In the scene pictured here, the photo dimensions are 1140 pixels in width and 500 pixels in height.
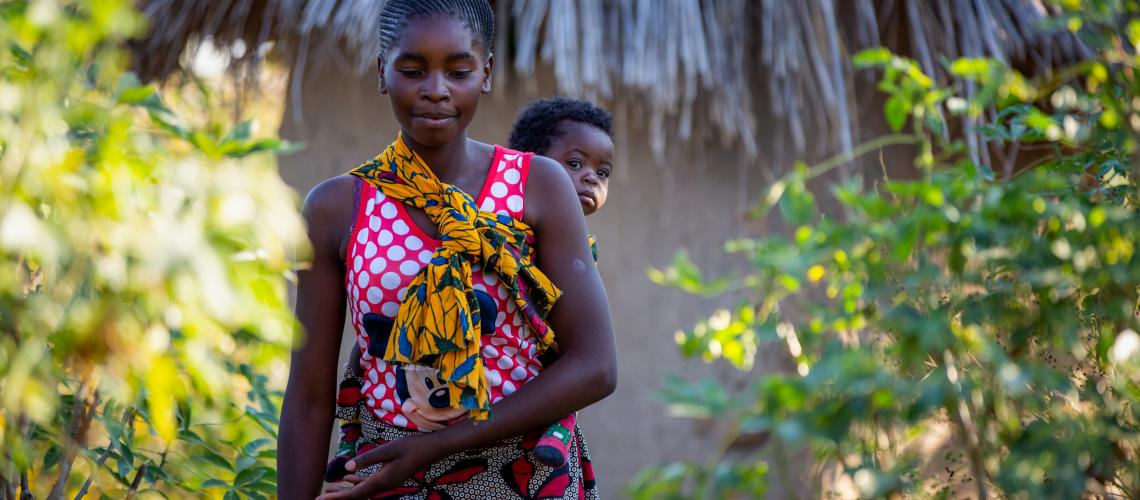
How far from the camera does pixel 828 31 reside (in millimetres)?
4379

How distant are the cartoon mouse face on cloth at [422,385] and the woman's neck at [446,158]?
0.82 feet

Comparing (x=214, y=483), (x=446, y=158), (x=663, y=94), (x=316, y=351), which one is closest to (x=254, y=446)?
(x=214, y=483)

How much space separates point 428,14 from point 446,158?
25cm

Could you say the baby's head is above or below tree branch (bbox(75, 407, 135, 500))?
above

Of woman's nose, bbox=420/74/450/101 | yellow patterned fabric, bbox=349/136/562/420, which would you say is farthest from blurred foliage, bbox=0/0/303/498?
woman's nose, bbox=420/74/450/101

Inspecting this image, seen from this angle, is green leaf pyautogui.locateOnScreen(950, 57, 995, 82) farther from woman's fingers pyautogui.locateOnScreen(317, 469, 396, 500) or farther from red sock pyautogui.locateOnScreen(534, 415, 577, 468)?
woman's fingers pyautogui.locateOnScreen(317, 469, 396, 500)

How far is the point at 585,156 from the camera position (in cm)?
281

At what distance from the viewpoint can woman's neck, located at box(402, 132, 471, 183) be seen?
205cm

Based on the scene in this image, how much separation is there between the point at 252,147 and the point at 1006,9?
3867mm

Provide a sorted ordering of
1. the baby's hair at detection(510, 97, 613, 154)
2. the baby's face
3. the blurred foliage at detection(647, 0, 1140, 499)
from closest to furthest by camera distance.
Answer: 1. the blurred foliage at detection(647, 0, 1140, 499)
2. the baby's face
3. the baby's hair at detection(510, 97, 613, 154)

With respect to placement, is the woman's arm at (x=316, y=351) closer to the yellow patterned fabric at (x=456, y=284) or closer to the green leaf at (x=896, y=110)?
the yellow patterned fabric at (x=456, y=284)

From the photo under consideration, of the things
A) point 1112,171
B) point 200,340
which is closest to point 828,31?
point 1112,171

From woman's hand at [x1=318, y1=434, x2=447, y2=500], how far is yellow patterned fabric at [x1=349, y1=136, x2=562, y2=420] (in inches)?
3.9

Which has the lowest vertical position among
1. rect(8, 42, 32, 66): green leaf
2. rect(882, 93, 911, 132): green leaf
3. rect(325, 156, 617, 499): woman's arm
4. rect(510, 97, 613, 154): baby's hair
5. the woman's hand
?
the woman's hand
